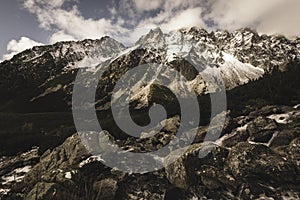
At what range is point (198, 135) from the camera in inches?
2185

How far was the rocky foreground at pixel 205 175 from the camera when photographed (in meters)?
42.9

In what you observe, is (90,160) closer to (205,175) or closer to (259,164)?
(205,175)

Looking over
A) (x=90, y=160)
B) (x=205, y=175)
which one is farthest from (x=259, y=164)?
(x=90, y=160)

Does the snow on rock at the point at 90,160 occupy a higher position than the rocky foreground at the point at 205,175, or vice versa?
the snow on rock at the point at 90,160

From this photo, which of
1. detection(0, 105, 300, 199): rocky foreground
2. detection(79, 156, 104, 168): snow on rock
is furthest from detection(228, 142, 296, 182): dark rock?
detection(79, 156, 104, 168): snow on rock

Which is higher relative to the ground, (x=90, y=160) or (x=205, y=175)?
(x=90, y=160)

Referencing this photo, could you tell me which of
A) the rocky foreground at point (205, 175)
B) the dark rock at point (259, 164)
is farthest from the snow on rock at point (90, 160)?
the dark rock at point (259, 164)

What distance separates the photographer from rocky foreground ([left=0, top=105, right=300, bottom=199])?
1689 inches

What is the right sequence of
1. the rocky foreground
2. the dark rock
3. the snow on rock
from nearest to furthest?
the dark rock → the rocky foreground → the snow on rock

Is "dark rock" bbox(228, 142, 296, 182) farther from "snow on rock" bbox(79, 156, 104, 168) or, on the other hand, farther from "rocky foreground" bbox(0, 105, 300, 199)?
"snow on rock" bbox(79, 156, 104, 168)

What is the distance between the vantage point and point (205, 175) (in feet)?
152

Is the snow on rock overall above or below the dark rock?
above

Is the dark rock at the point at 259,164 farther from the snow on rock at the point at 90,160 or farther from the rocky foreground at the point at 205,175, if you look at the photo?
the snow on rock at the point at 90,160

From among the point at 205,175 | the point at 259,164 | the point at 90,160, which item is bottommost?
the point at 205,175
